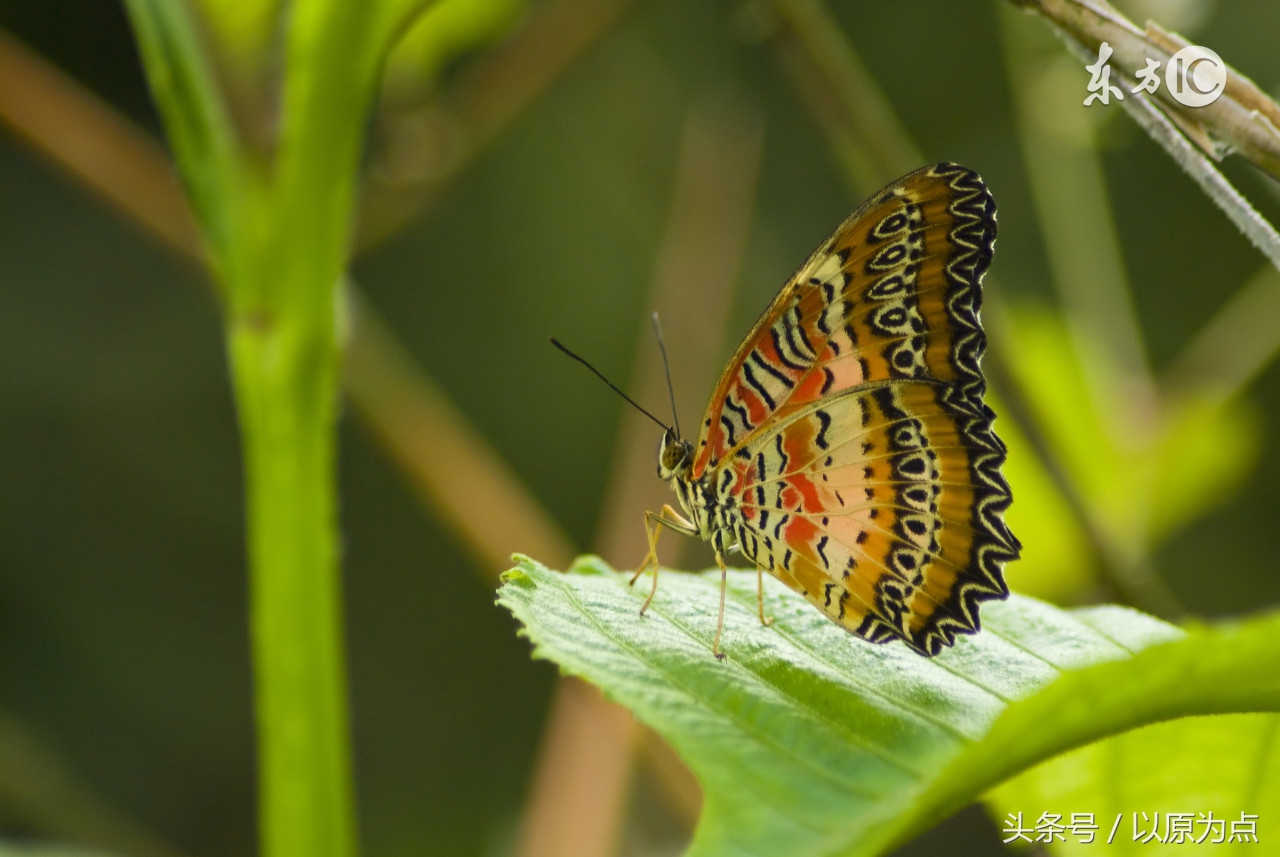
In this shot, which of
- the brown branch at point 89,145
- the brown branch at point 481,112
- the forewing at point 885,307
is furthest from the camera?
the brown branch at point 481,112

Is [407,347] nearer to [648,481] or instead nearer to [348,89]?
[648,481]

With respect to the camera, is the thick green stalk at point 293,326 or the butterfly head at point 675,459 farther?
the butterfly head at point 675,459

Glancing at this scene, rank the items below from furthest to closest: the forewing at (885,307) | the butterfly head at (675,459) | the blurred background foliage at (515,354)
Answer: the blurred background foliage at (515,354) → the butterfly head at (675,459) → the forewing at (885,307)

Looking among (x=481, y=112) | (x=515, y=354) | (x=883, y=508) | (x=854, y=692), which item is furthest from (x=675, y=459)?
(x=515, y=354)

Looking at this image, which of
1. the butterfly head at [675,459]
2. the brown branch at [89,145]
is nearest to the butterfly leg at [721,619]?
the butterfly head at [675,459]

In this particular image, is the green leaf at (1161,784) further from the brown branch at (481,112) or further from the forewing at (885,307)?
the brown branch at (481,112)

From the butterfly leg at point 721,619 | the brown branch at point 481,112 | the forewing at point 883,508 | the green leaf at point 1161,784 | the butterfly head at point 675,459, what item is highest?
the brown branch at point 481,112

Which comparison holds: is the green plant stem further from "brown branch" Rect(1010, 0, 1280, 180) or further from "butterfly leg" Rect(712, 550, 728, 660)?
"brown branch" Rect(1010, 0, 1280, 180)

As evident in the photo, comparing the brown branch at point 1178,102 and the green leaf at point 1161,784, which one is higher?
the brown branch at point 1178,102

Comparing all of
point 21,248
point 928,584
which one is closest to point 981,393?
point 928,584
